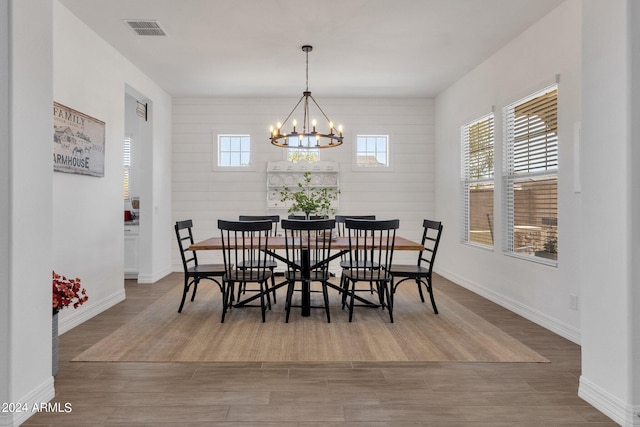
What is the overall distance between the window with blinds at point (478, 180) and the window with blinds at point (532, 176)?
1.52 ft

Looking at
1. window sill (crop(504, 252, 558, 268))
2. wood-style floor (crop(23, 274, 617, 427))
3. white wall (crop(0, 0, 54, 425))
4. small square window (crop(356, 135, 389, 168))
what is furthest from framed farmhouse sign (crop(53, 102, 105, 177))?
window sill (crop(504, 252, 558, 268))

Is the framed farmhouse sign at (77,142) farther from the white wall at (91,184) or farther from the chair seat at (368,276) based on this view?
the chair seat at (368,276)

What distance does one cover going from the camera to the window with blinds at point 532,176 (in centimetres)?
399

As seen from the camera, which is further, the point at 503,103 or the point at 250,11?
the point at 503,103

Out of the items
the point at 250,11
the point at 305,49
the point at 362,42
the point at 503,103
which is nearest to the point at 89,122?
the point at 250,11

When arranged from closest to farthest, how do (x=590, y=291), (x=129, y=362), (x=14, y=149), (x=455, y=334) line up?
1. (x=14, y=149)
2. (x=590, y=291)
3. (x=129, y=362)
4. (x=455, y=334)

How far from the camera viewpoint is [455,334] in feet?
12.2

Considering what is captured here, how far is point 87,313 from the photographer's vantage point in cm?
421

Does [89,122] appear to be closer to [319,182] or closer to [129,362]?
[129,362]

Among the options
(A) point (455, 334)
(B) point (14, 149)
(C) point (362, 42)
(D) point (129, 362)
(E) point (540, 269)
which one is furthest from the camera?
(C) point (362, 42)

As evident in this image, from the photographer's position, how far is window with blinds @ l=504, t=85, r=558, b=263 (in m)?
3.99

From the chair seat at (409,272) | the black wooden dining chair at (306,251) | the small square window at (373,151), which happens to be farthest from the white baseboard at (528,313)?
the small square window at (373,151)

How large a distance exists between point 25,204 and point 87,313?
236cm

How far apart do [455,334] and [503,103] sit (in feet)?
8.48
